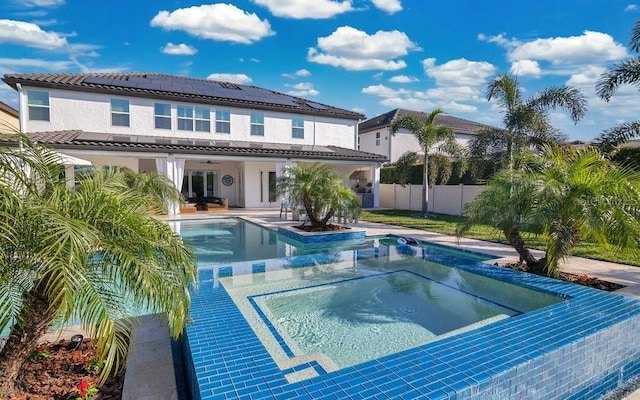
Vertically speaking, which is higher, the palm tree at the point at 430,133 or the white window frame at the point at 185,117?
the white window frame at the point at 185,117

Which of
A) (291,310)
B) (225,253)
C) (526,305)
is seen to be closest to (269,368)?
(291,310)

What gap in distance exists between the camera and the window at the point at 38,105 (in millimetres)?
19578

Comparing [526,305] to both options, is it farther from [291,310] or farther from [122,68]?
[122,68]

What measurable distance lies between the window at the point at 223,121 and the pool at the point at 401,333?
17.1m

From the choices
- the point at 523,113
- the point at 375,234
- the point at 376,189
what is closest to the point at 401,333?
the point at 375,234

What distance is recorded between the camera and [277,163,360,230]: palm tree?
1430 cm

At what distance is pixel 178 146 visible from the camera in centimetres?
2038

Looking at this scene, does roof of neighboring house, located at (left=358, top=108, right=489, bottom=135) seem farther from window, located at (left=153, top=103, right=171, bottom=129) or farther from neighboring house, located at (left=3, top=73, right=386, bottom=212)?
window, located at (left=153, top=103, right=171, bottom=129)

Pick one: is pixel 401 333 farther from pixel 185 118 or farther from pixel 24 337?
pixel 185 118

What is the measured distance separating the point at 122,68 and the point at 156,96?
9344 millimetres

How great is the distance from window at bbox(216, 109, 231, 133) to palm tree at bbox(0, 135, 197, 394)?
71.1ft

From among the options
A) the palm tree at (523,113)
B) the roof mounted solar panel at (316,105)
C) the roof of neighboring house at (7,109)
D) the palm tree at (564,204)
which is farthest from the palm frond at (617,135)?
the roof of neighboring house at (7,109)

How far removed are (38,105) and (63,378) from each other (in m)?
21.5

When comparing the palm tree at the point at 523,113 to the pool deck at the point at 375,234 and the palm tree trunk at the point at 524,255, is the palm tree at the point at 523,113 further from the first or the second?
the palm tree trunk at the point at 524,255
